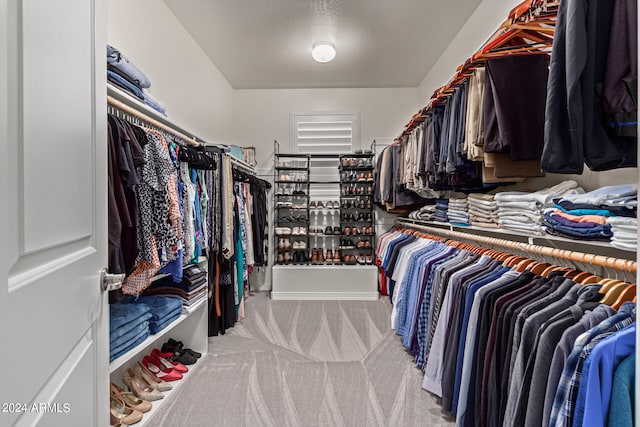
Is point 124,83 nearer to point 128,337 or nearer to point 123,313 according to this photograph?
point 123,313

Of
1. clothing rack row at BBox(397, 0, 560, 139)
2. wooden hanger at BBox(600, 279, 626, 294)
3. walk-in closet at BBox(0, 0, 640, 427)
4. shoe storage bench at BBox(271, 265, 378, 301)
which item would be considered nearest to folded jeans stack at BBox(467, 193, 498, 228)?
walk-in closet at BBox(0, 0, 640, 427)

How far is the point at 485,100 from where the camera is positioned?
1665 millimetres

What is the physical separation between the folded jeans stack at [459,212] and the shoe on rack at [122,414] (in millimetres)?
2274

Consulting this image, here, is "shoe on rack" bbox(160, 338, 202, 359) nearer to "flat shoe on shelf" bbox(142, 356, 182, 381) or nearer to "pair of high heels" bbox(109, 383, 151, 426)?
"flat shoe on shelf" bbox(142, 356, 182, 381)

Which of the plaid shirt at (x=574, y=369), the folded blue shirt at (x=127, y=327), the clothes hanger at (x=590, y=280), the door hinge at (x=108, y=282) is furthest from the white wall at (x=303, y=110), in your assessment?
the plaid shirt at (x=574, y=369)

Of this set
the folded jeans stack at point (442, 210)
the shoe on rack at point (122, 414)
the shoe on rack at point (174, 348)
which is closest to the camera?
the shoe on rack at point (122, 414)

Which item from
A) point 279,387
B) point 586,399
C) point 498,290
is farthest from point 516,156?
point 279,387

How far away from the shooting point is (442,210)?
2910 mm

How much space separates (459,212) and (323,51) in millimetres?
2153

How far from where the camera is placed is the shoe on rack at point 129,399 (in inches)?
72.2

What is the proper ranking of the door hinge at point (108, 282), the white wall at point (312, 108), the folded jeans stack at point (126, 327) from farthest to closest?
the white wall at point (312, 108) → the folded jeans stack at point (126, 327) → the door hinge at point (108, 282)

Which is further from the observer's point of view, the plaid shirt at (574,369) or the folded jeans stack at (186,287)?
the folded jeans stack at (186,287)

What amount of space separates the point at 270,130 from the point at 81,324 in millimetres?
4369

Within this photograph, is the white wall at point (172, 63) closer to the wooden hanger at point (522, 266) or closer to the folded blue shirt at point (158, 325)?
the folded blue shirt at point (158, 325)
